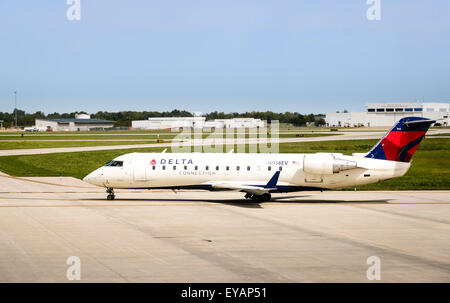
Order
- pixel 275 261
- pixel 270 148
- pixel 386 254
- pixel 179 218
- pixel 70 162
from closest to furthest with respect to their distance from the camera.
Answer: pixel 275 261
pixel 386 254
pixel 179 218
pixel 70 162
pixel 270 148

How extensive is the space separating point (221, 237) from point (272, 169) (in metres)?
11.4

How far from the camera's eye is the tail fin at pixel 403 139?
115ft

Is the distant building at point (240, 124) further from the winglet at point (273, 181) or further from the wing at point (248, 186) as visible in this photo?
the winglet at point (273, 181)

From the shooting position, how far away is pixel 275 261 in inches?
803

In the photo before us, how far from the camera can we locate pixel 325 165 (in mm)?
34938

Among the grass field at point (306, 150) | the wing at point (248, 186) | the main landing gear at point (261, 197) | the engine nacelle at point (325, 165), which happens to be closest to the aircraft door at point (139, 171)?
the wing at point (248, 186)

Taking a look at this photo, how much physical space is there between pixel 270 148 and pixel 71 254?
6272cm

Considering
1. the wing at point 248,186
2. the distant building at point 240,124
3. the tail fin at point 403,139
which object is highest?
the distant building at point 240,124

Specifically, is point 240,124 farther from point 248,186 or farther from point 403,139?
point 248,186

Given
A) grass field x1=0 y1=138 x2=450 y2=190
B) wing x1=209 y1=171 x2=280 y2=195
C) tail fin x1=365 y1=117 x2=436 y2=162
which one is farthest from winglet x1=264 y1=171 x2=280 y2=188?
grass field x1=0 y1=138 x2=450 y2=190

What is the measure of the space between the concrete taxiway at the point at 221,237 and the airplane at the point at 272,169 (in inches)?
52.0

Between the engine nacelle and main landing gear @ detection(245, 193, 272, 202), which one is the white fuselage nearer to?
the engine nacelle
